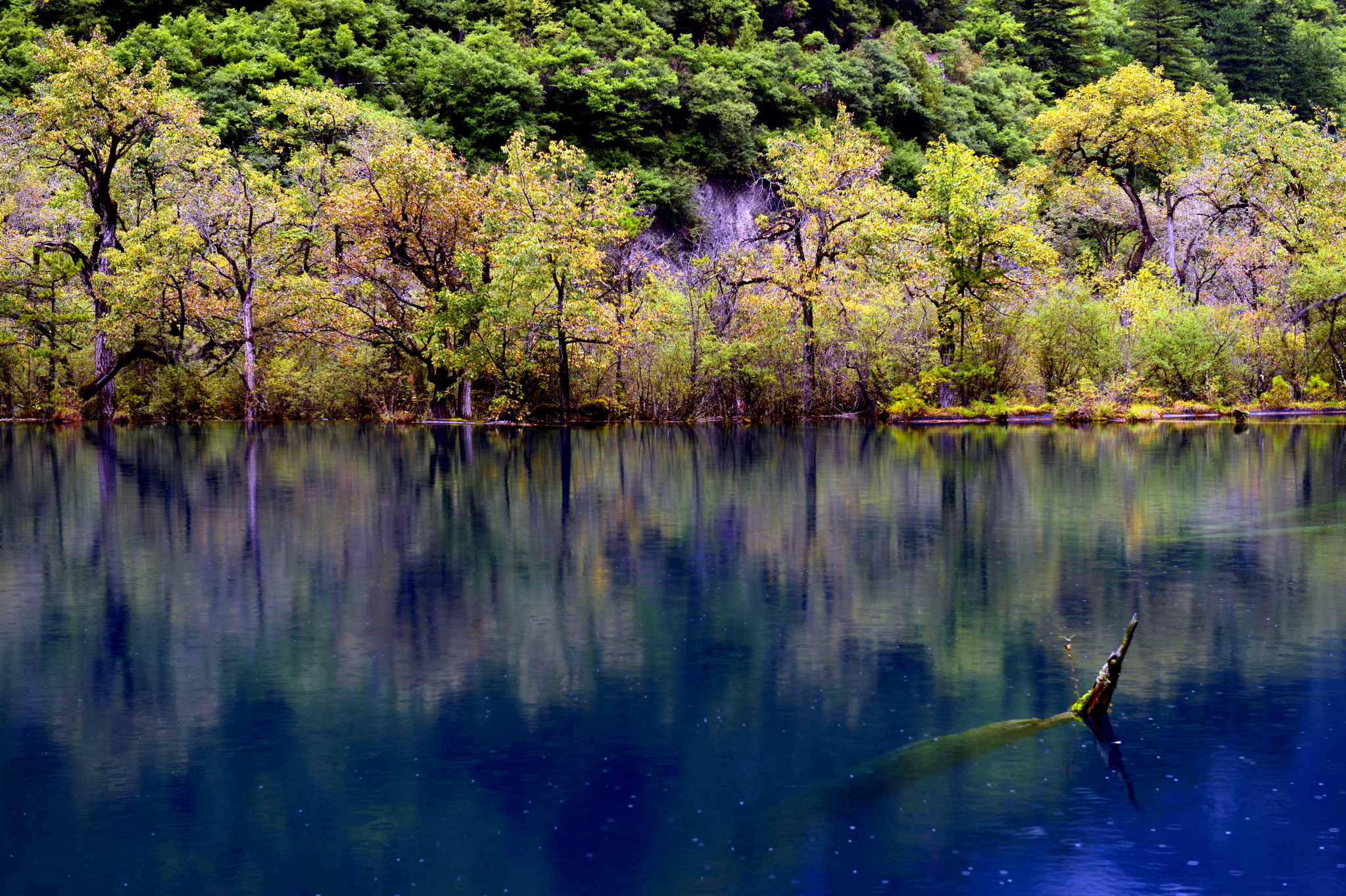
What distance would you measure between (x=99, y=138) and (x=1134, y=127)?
108 ft

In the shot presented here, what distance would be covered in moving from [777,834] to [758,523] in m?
7.46

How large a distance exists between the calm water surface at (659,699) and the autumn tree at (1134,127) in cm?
2966

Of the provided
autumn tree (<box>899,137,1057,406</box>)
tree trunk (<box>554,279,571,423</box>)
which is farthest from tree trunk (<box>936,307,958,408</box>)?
tree trunk (<box>554,279,571,423</box>)

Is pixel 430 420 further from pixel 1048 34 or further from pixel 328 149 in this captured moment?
pixel 1048 34

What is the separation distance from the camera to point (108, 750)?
481 centimetres

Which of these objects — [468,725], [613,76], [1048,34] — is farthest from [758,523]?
[1048,34]

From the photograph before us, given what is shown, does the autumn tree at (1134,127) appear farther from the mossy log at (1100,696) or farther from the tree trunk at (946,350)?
the mossy log at (1100,696)

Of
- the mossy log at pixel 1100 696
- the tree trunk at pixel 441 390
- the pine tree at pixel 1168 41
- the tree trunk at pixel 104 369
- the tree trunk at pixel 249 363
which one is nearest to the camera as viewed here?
the mossy log at pixel 1100 696

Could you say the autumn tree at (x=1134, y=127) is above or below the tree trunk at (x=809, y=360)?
above

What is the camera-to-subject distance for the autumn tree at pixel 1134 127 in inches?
1492

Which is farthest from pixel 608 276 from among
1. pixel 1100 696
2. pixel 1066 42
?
pixel 1066 42

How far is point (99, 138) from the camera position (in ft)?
104

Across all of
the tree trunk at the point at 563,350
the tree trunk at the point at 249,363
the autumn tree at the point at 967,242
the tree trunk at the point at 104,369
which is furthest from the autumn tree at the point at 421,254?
the autumn tree at the point at 967,242

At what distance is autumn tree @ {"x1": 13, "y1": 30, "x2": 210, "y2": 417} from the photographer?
30.9 meters
